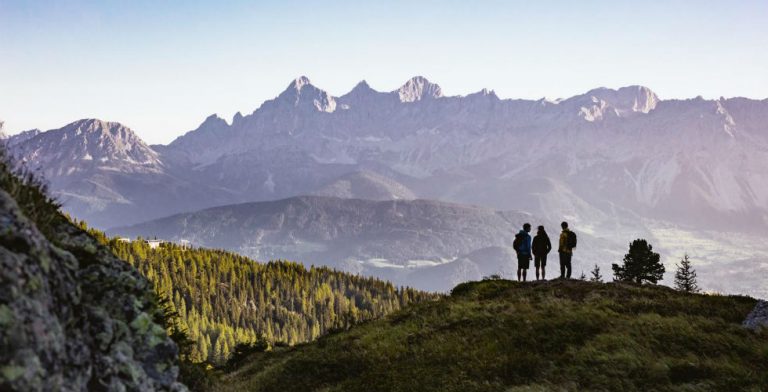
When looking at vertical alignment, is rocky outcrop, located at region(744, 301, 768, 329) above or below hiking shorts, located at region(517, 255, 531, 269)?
below

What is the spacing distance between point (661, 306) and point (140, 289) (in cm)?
2463

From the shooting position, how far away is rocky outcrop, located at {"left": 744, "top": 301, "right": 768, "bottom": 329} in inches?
914

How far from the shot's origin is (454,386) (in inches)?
744

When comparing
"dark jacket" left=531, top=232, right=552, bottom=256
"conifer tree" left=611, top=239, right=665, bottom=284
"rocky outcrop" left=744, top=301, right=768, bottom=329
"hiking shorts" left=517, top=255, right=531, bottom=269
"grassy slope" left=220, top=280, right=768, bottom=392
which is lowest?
"conifer tree" left=611, top=239, right=665, bottom=284

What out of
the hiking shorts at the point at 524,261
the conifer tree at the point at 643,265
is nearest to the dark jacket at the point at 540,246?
the hiking shorts at the point at 524,261

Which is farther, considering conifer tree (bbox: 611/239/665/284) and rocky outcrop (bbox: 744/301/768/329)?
conifer tree (bbox: 611/239/665/284)

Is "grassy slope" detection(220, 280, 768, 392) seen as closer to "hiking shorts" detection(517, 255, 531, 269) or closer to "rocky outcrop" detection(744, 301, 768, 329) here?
"rocky outcrop" detection(744, 301, 768, 329)

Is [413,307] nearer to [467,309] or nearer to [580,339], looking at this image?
[467,309]

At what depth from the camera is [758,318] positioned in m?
23.8

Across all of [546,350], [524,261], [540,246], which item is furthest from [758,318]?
[524,261]

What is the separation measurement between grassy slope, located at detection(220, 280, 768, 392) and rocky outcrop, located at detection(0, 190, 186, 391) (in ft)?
29.4

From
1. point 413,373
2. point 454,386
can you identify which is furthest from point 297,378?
point 454,386

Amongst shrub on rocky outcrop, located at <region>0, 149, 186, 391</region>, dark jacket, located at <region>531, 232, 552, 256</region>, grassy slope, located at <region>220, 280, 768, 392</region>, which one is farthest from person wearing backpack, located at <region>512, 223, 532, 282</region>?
shrub on rocky outcrop, located at <region>0, 149, 186, 391</region>

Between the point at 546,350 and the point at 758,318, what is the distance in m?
10.1
